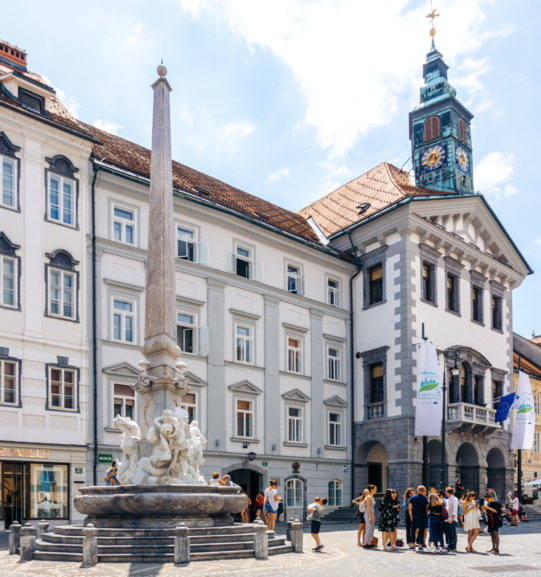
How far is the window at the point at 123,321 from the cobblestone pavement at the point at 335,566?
1050 centimetres

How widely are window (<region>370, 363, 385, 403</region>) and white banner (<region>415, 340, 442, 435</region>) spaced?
3094mm

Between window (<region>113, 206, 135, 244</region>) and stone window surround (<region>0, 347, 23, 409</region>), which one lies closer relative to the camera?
stone window surround (<region>0, 347, 23, 409</region>)

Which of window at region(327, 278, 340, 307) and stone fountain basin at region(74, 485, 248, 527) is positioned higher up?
window at region(327, 278, 340, 307)

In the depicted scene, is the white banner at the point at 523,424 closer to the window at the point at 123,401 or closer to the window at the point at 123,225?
the window at the point at 123,401

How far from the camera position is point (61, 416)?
22.9 meters

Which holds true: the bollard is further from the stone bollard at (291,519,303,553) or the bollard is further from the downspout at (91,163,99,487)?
the downspout at (91,163,99,487)

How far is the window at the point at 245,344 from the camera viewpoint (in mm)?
29531

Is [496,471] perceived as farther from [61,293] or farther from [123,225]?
[61,293]

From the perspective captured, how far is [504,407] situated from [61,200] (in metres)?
22.0

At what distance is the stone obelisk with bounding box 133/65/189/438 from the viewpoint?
16047mm

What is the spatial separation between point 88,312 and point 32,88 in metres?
7.75

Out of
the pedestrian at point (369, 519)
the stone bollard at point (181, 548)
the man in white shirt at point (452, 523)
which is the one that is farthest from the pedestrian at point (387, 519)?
the stone bollard at point (181, 548)

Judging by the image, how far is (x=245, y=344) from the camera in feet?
97.9

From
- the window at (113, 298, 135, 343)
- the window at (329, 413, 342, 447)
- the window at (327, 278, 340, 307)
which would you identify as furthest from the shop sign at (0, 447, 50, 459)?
the window at (327, 278, 340, 307)
